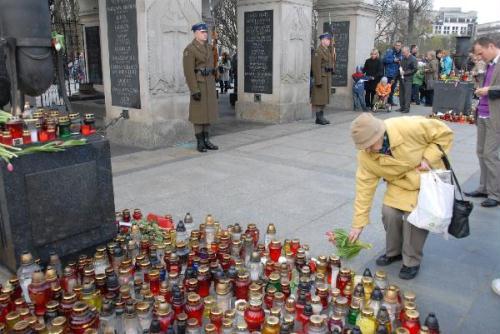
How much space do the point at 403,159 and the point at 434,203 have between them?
0.37m

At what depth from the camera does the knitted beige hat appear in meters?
3.08

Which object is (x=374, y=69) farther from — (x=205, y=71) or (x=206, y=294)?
(x=206, y=294)

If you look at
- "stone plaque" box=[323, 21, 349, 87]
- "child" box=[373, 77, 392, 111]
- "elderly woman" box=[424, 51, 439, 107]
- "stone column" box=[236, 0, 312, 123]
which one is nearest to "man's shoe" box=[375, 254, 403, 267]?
"stone column" box=[236, 0, 312, 123]

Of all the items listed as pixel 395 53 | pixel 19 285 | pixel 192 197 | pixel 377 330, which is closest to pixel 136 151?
pixel 192 197

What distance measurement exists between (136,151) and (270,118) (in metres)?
3.96

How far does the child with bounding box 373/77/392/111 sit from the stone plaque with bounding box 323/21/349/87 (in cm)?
103

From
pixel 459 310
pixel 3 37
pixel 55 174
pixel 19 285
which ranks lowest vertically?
pixel 459 310

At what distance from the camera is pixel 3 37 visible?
425cm

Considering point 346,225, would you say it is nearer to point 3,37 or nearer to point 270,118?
point 3,37

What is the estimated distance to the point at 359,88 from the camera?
13211 mm

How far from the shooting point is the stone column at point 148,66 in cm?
782

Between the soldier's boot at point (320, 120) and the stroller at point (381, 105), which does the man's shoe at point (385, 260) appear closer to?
the soldier's boot at point (320, 120)

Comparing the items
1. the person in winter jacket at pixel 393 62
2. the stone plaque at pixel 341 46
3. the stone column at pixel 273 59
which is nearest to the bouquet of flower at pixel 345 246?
the stone column at pixel 273 59

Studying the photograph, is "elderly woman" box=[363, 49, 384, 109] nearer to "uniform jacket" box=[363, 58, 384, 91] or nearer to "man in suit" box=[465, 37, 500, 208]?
"uniform jacket" box=[363, 58, 384, 91]
